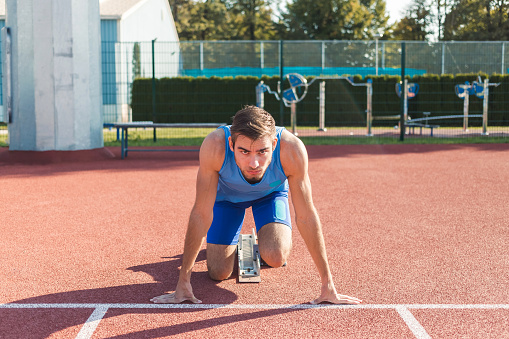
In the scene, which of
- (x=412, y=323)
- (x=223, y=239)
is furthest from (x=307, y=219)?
(x=223, y=239)

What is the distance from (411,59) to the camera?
23844mm

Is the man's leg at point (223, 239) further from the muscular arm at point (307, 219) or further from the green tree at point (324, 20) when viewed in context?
the green tree at point (324, 20)

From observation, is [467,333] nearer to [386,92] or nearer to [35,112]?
[35,112]

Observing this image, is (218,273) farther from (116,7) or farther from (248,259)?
(116,7)

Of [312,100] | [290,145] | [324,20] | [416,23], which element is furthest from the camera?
[416,23]

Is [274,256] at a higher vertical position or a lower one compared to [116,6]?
lower

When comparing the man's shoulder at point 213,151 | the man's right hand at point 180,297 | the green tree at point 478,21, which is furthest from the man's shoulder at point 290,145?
the green tree at point 478,21

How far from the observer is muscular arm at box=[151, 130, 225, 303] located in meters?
3.73

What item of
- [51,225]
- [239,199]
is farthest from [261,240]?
[51,225]

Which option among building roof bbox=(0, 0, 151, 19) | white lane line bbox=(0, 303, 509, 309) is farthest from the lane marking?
building roof bbox=(0, 0, 151, 19)

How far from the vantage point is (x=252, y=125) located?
11.3 feet

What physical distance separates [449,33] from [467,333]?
171 ft

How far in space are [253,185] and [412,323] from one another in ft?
4.65

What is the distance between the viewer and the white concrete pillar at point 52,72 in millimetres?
11414
